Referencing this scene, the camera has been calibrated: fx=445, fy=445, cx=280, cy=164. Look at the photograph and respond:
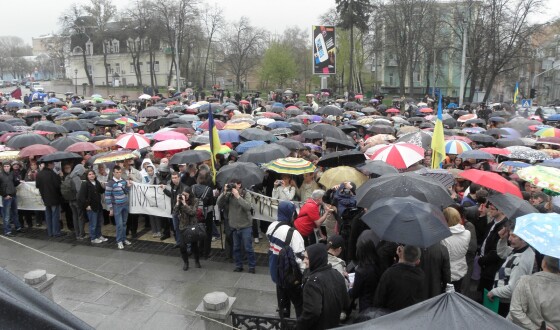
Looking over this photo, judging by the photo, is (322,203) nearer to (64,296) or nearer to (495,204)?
(495,204)

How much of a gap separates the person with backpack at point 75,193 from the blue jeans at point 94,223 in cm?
25

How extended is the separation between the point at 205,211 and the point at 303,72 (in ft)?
221

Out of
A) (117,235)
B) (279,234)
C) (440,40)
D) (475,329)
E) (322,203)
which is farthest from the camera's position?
(440,40)

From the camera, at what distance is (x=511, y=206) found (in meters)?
5.37

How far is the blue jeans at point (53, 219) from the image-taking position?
9406 mm

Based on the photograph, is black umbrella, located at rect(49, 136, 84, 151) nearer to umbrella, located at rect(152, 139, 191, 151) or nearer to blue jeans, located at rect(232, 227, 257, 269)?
umbrella, located at rect(152, 139, 191, 151)

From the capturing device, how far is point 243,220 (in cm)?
738

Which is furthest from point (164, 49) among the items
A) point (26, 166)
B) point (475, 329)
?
point (475, 329)

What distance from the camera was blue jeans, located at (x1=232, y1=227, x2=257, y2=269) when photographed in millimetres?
7496

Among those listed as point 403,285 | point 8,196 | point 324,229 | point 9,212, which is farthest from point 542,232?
point 9,212

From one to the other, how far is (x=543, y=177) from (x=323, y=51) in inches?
1348

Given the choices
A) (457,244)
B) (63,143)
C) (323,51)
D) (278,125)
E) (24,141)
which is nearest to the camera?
(457,244)

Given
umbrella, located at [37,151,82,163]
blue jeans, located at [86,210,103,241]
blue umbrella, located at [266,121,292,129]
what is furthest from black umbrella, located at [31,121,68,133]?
blue umbrella, located at [266,121,292,129]

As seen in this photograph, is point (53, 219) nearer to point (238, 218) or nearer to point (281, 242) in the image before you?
point (238, 218)
